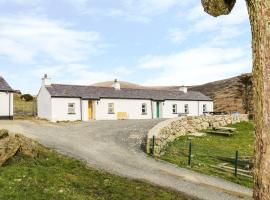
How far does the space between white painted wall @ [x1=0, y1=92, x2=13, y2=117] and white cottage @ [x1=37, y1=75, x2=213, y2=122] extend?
4028 mm

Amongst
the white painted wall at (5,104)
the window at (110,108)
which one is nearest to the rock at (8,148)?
the white painted wall at (5,104)

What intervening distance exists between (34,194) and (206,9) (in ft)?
28.7

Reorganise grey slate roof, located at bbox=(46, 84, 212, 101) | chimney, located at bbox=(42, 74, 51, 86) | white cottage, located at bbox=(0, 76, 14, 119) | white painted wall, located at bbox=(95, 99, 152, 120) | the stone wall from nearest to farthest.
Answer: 1. the stone wall
2. white cottage, located at bbox=(0, 76, 14, 119)
3. chimney, located at bbox=(42, 74, 51, 86)
4. grey slate roof, located at bbox=(46, 84, 212, 101)
5. white painted wall, located at bbox=(95, 99, 152, 120)

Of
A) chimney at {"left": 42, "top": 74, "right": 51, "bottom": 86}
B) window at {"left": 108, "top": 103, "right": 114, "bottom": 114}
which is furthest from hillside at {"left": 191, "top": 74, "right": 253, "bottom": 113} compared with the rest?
chimney at {"left": 42, "top": 74, "right": 51, "bottom": 86}

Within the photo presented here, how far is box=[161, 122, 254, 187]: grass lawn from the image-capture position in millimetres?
18497

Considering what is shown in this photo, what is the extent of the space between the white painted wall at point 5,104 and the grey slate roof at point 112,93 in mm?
4345

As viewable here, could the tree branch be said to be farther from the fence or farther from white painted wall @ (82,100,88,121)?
white painted wall @ (82,100,88,121)

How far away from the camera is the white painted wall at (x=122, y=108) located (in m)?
45.5

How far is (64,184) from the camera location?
47.9ft

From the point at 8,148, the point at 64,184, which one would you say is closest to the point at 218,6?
the point at 64,184

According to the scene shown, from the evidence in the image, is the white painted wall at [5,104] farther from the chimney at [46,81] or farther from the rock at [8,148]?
the rock at [8,148]

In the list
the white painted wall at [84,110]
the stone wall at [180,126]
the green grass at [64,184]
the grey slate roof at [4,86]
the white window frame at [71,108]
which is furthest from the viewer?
the white painted wall at [84,110]

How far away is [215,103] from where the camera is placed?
58.7 m

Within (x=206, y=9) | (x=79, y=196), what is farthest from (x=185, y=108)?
(x=206, y=9)
